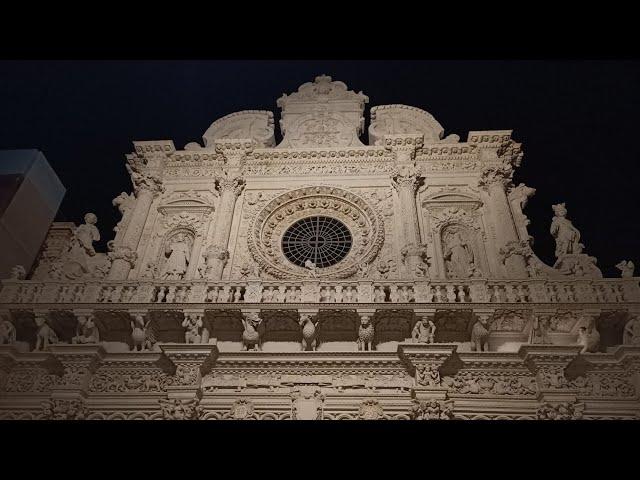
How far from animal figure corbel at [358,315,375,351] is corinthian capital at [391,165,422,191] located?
4.52 metres

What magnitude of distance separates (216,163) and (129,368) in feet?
21.0

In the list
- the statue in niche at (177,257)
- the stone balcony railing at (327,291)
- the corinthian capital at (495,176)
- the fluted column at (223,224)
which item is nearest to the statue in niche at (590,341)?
the stone balcony railing at (327,291)

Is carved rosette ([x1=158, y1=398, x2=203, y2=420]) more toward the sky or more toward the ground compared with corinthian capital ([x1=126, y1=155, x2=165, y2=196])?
more toward the ground

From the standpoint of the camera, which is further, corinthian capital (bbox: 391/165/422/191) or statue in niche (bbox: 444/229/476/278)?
corinthian capital (bbox: 391/165/422/191)

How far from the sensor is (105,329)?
1043 cm

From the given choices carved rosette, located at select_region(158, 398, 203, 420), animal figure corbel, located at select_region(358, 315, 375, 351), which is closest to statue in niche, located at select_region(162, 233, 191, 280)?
carved rosette, located at select_region(158, 398, 203, 420)

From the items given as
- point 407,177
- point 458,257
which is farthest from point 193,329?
point 407,177

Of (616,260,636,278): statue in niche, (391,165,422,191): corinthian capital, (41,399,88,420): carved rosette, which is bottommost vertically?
(41,399,88,420): carved rosette

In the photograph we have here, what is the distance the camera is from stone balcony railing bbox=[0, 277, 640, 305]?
32.4 ft

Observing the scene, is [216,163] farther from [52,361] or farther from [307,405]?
[307,405]

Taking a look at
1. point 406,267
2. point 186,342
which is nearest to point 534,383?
point 406,267

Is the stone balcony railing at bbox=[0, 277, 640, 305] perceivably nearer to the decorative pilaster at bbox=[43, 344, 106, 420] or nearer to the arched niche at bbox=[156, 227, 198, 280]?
the decorative pilaster at bbox=[43, 344, 106, 420]

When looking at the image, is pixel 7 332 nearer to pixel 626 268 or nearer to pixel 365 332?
pixel 365 332

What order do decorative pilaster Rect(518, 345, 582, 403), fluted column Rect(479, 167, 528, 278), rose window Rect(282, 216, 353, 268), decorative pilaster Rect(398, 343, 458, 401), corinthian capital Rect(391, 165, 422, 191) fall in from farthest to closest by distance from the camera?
corinthian capital Rect(391, 165, 422, 191) < rose window Rect(282, 216, 353, 268) < fluted column Rect(479, 167, 528, 278) < decorative pilaster Rect(398, 343, 458, 401) < decorative pilaster Rect(518, 345, 582, 403)
